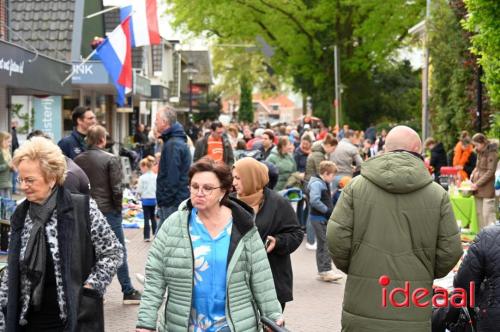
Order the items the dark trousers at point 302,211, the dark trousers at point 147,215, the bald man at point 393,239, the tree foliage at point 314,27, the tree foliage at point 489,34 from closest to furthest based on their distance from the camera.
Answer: the bald man at point 393,239, the tree foliage at point 489,34, the dark trousers at point 147,215, the dark trousers at point 302,211, the tree foliage at point 314,27

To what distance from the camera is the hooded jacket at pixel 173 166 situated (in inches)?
404

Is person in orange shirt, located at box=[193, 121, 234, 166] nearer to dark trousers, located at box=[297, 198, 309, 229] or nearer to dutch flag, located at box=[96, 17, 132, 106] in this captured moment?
dark trousers, located at box=[297, 198, 309, 229]

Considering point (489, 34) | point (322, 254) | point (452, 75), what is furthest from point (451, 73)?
point (322, 254)

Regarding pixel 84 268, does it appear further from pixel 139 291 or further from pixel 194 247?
pixel 139 291

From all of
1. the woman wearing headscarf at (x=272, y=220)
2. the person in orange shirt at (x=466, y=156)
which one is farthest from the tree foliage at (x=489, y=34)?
the woman wearing headscarf at (x=272, y=220)

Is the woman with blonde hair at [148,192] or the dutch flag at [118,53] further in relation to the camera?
the dutch flag at [118,53]

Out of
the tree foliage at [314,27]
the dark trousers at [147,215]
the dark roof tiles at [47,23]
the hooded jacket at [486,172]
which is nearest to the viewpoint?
the hooded jacket at [486,172]

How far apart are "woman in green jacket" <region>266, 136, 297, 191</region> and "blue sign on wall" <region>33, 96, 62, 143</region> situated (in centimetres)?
919

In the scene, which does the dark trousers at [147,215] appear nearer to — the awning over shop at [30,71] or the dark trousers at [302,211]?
the dark trousers at [302,211]

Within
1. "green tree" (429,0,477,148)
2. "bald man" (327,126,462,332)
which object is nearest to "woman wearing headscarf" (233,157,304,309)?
"bald man" (327,126,462,332)

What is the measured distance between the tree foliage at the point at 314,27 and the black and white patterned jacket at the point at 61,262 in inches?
1428

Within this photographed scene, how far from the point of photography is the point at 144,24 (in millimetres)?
19859

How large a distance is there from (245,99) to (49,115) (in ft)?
201

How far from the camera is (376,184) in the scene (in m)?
5.07
